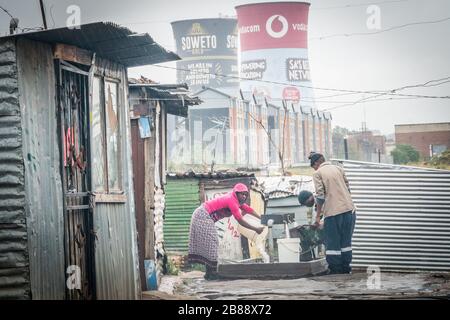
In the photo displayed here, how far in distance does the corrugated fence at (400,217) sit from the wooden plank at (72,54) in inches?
211

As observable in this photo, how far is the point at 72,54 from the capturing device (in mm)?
6480

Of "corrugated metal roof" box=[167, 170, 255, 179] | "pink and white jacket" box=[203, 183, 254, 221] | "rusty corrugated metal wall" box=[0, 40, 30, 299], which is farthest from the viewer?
"corrugated metal roof" box=[167, 170, 255, 179]

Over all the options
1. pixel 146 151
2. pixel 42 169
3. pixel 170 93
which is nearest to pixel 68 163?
pixel 42 169

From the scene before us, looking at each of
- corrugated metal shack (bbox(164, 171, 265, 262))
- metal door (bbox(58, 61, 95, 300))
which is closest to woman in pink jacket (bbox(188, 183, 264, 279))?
corrugated metal shack (bbox(164, 171, 265, 262))

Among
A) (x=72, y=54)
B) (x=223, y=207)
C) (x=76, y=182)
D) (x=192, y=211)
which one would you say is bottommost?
(x=192, y=211)

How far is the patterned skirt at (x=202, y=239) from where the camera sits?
39.9 ft

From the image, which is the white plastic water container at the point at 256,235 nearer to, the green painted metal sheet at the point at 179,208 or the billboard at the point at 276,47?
the green painted metal sheet at the point at 179,208

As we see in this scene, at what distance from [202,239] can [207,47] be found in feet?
139

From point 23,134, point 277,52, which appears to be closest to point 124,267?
point 23,134

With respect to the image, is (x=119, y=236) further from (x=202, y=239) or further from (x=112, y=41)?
(x=202, y=239)

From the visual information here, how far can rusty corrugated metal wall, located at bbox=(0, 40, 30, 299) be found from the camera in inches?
225

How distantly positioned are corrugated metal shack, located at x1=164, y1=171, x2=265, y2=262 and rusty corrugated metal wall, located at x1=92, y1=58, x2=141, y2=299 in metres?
7.21

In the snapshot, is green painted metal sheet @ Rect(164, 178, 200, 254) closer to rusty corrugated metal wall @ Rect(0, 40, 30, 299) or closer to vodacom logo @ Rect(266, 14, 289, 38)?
rusty corrugated metal wall @ Rect(0, 40, 30, 299)

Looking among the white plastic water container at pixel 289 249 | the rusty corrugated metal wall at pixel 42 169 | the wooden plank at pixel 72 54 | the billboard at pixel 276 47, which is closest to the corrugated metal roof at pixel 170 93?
the white plastic water container at pixel 289 249
